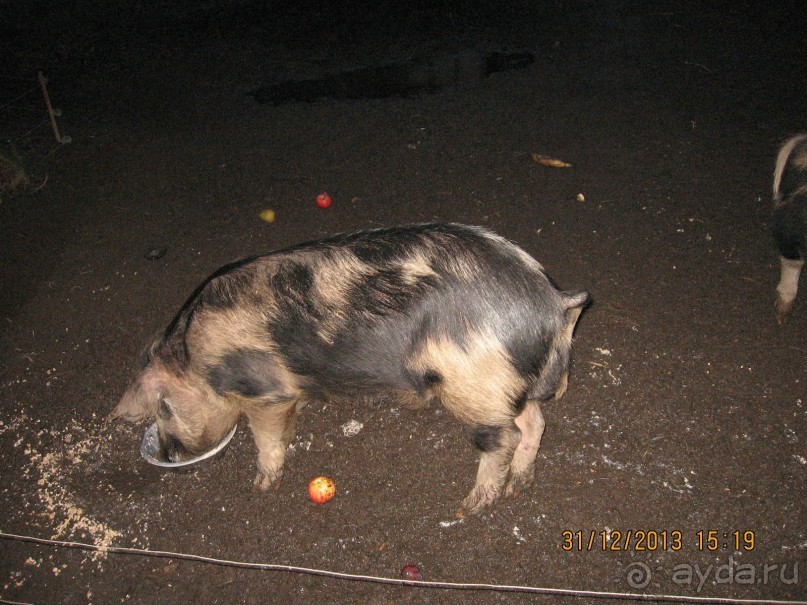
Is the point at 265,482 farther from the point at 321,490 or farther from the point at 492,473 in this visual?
the point at 492,473

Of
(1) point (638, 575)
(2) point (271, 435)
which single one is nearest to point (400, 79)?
(2) point (271, 435)

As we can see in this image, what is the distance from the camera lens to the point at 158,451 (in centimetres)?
351

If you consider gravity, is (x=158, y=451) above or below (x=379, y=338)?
below

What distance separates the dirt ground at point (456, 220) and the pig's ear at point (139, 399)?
26.5 inches

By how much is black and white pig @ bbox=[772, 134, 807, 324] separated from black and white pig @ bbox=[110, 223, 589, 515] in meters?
1.72

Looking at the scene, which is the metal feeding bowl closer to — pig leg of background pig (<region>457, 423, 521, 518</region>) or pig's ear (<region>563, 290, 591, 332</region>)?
pig leg of background pig (<region>457, 423, 521, 518</region>)

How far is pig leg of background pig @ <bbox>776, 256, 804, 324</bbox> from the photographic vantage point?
383cm

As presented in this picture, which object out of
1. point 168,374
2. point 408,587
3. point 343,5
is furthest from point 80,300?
point 343,5

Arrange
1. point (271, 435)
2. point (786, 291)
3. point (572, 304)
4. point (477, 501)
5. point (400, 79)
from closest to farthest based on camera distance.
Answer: point (572, 304), point (477, 501), point (271, 435), point (786, 291), point (400, 79)

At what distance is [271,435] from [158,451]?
76 cm

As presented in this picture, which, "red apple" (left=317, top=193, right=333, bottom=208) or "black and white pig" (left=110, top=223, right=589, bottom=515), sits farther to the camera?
"red apple" (left=317, top=193, right=333, bottom=208)

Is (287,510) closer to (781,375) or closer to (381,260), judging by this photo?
(381,260)
